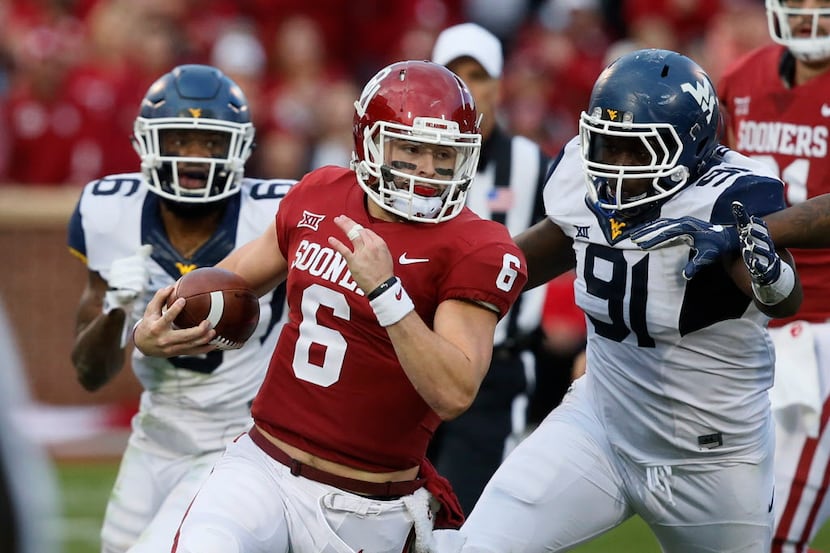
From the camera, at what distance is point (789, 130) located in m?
5.04

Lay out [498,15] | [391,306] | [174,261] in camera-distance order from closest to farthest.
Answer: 1. [391,306]
2. [174,261]
3. [498,15]

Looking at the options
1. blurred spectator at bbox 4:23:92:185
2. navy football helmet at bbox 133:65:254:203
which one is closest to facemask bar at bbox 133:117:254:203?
navy football helmet at bbox 133:65:254:203

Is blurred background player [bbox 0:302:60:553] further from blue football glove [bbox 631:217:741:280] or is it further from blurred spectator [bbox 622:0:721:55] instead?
blurred spectator [bbox 622:0:721:55]

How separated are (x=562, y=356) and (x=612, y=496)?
15.0ft

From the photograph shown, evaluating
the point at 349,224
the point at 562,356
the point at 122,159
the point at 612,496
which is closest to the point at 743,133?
the point at 612,496

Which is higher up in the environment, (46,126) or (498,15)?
(498,15)

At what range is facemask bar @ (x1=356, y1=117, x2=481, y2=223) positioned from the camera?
361 cm

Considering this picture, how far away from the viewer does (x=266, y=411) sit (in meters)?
3.72

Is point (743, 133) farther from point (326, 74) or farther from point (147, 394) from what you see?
point (326, 74)

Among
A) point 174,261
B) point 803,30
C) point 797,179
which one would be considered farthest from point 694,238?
point 174,261

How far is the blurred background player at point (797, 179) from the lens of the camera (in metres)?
4.64

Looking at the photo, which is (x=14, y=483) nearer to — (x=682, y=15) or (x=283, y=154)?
(x=283, y=154)

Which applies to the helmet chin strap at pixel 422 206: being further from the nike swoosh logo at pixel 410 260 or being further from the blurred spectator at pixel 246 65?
the blurred spectator at pixel 246 65

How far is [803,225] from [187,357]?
1.93 meters
